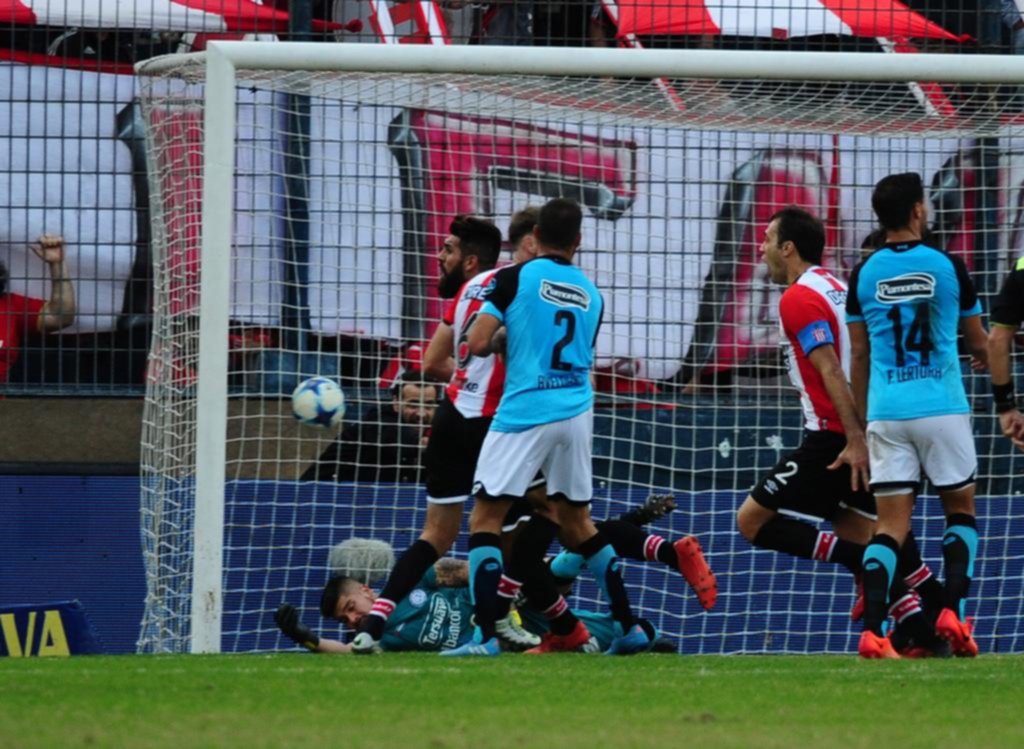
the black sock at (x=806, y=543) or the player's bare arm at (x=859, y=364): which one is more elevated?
the player's bare arm at (x=859, y=364)

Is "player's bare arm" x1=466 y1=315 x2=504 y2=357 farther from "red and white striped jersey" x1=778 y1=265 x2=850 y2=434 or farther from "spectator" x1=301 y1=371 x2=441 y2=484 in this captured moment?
"spectator" x1=301 y1=371 x2=441 y2=484

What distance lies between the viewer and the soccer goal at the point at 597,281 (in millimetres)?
9312

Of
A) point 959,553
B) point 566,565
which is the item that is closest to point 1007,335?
point 959,553

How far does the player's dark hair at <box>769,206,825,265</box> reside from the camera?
26.0 feet

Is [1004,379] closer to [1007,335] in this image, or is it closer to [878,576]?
[1007,335]

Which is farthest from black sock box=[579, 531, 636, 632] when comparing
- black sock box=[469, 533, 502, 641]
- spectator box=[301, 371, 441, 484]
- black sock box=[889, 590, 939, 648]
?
spectator box=[301, 371, 441, 484]

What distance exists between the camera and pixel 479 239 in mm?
8383

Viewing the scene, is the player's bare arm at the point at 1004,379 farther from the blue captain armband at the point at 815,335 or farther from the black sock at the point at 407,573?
the black sock at the point at 407,573

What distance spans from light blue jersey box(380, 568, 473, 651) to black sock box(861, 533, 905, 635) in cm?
217

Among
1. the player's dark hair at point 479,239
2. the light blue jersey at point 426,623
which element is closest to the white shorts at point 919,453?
the player's dark hair at point 479,239

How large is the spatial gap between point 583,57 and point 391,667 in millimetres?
3189

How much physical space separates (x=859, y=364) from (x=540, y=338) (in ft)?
4.23

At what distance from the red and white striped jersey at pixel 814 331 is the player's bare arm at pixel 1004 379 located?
63cm

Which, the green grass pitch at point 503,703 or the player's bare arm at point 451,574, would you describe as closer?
the green grass pitch at point 503,703
